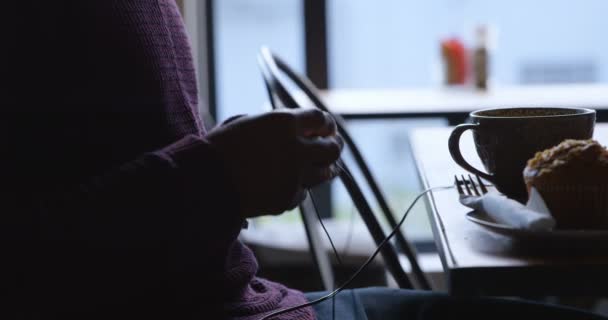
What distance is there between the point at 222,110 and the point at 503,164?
2.27 metres

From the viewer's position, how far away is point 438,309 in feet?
2.74

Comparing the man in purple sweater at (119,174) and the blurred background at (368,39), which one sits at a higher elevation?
the man in purple sweater at (119,174)

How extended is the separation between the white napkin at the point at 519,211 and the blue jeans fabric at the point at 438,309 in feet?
0.71

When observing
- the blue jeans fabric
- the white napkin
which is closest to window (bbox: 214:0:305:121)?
the blue jeans fabric

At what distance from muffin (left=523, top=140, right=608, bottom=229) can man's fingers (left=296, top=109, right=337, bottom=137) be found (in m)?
0.17

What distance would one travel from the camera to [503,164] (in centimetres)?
72

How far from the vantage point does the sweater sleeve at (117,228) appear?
0.63 metres

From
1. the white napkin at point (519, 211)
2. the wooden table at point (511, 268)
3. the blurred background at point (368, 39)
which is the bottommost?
the blurred background at point (368, 39)

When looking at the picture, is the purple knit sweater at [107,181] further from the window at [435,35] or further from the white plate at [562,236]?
the window at [435,35]

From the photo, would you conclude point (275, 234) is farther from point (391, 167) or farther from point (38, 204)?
point (391, 167)

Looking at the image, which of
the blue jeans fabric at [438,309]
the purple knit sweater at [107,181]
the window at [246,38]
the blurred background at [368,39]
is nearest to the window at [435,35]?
the blurred background at [368,39]

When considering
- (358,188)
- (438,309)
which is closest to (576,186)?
(438,309)

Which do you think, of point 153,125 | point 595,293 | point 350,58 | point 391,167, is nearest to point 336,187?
point 350,58

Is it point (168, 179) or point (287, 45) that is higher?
point (168, 179)
